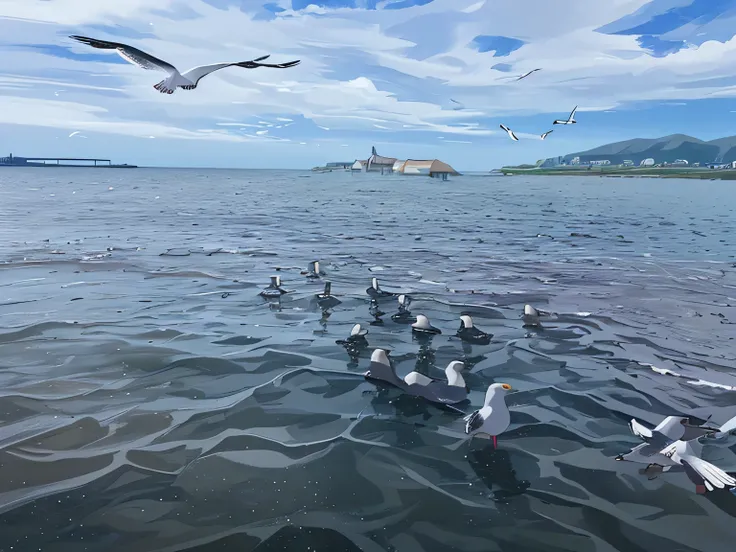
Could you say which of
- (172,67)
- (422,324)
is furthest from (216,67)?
(422,324)

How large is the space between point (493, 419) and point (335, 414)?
254 cm

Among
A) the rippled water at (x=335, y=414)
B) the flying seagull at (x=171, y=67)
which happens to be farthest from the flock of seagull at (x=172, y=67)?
the rippled water at (x=335, y=414)

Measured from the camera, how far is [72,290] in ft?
54.3

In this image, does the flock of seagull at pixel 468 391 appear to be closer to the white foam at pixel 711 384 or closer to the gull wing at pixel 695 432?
the gull wing at pixel 695 432

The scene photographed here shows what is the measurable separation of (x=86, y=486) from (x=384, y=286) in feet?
40.2

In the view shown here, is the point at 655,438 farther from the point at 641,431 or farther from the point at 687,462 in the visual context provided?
the point at 687,462

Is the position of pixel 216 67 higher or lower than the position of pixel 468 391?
higher

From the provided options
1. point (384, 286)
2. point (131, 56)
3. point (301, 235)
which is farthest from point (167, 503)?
point (301, 235)

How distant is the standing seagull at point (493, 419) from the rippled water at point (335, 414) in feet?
0.80

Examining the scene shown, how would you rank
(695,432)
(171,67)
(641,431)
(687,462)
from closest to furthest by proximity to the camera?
(687,462), (641,431), (695,432), (171,67)

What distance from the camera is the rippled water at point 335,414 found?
571 cm

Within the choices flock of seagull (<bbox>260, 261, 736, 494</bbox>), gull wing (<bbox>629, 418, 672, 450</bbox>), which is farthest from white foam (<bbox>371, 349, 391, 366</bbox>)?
gull wing (<bbox>629, 418, 672, 450</bbox>)

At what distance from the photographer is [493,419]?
728 cm

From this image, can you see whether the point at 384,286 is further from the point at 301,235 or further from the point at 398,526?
the point at 301,235
